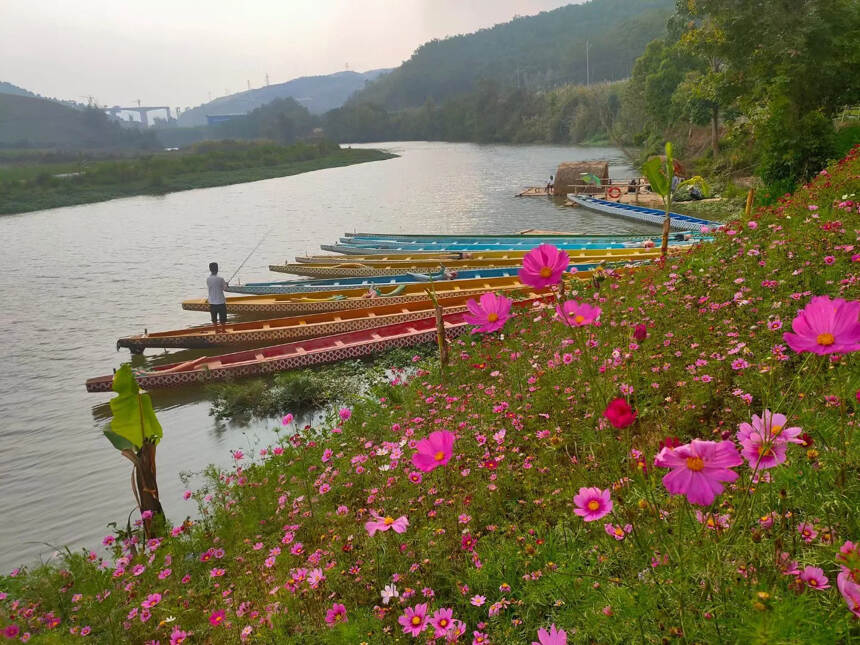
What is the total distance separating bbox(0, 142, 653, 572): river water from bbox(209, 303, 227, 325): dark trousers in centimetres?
157

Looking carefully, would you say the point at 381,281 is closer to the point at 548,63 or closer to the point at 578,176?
the point at 578,176

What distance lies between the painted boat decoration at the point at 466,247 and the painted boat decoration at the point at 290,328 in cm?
535

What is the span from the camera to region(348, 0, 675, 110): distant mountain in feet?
469

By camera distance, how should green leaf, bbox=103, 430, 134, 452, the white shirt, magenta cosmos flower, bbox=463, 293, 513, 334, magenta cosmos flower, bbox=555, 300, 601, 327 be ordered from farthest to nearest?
the white shirt < green leaf, bbox=103, 430, 134, 452 < magenta cosmos flower, bbox=463, 293, 513, 334 < magenta cosmos flower, bbox=555, 300, 601, 327

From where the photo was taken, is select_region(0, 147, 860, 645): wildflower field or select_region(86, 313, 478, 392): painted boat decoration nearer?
select_region(0, 147, 860, 645): wildflower field

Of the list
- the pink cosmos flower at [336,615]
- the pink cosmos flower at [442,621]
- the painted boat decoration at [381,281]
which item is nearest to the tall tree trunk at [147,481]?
the pink cosmos flower at [336,615]

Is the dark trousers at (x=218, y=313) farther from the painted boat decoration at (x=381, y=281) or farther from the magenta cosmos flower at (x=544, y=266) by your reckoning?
the magenta cosmos flower at (x=544, y=266)

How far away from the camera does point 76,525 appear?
6.62 meters

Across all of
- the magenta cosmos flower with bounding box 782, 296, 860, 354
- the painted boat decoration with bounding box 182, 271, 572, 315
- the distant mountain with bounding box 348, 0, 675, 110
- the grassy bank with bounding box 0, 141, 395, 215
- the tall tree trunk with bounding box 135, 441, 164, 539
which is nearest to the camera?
the magenta cosmos flower with bounding box 782, 296, 860, 354

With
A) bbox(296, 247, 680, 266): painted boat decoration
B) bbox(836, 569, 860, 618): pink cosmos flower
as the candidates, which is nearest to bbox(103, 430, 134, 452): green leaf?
bbox(836, 569, 860, 618): pink cosmos flower

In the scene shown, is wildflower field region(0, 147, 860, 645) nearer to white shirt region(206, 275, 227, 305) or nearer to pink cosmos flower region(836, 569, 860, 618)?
pink cosmos flower region(836, 569, 860, 618)

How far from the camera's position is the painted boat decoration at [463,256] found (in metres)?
14.3

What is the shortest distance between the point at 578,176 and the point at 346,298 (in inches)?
902

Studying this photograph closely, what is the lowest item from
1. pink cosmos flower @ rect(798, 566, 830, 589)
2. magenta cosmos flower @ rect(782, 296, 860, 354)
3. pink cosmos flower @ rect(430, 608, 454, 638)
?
pink cosmos flower @ rect(430, 608, 454, 638)
